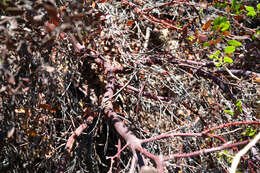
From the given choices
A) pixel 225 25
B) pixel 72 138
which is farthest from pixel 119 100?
pixel 225 25

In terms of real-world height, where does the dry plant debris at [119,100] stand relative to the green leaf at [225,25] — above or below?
below

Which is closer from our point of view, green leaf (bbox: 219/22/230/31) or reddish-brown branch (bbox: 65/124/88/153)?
green leaf (bbox: 219/22/230/31)

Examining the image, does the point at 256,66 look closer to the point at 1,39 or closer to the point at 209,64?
the point at 209,64

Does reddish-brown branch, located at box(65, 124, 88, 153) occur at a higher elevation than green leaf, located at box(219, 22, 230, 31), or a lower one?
lower

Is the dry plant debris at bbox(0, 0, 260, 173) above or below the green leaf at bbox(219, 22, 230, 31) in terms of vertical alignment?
below

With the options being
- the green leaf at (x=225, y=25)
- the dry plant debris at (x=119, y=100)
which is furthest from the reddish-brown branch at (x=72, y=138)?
the green leaf at (x=225, y=25)

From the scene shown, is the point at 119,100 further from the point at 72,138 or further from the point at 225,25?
the point at 225,25

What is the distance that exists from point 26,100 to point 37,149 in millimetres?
343

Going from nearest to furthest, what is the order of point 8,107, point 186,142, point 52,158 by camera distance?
point 8,107, point 52,158, point 186,142

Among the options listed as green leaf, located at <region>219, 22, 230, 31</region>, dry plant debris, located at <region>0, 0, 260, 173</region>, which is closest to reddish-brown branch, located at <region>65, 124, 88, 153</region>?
dry plant debris, located at <region>0, 0, 260, 173</region>

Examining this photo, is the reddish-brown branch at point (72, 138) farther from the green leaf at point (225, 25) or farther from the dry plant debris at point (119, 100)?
the green leaf at point (225, 25)

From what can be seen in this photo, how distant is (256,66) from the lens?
62.7 inches

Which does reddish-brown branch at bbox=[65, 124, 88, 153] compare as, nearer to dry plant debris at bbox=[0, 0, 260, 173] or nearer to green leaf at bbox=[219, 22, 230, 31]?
dry plant debris at bbox=[0, 0, 260, 173]

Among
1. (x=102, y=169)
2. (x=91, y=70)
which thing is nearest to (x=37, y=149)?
(x=102, y=169)
